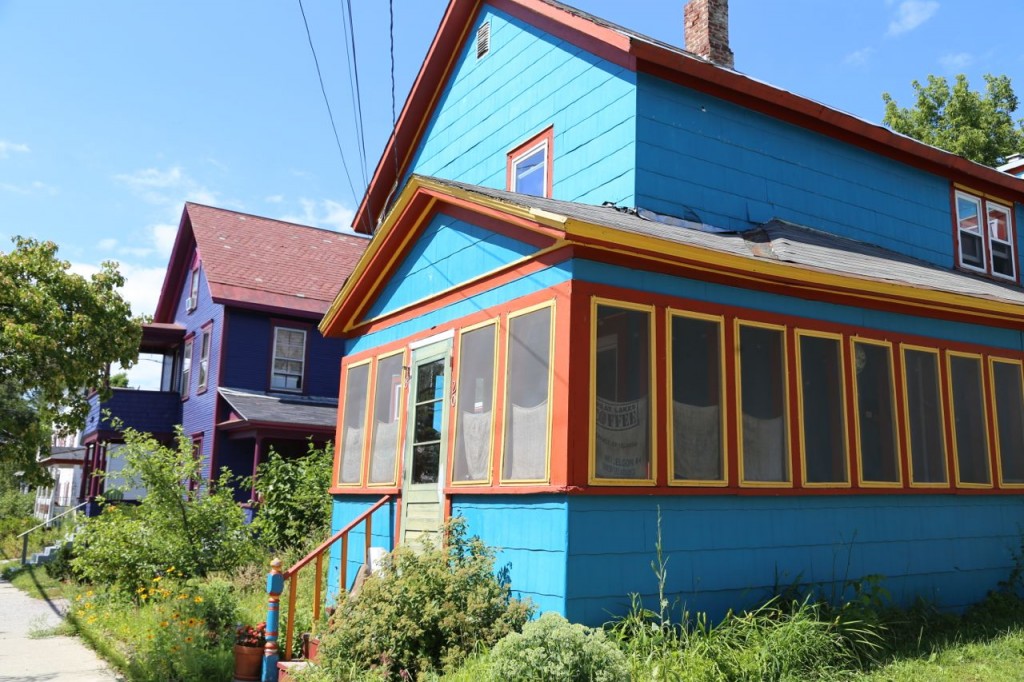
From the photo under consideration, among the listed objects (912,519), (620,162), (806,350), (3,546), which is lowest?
(3,546)

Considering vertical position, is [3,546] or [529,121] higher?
[529,121]

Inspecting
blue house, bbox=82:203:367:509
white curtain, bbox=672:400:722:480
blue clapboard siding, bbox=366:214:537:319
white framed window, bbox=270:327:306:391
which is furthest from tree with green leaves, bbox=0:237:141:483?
white curtain, bbox=672:400:722:480

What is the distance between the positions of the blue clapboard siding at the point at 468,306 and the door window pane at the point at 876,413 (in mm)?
3787

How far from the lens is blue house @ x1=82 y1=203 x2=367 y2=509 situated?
21.4m

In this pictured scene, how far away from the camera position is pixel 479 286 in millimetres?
8883

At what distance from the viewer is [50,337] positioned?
17844 millimetres

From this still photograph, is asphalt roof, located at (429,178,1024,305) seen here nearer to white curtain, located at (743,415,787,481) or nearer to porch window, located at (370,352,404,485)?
white curtain, located at (743,415,787,481)

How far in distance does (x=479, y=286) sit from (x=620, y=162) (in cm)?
323

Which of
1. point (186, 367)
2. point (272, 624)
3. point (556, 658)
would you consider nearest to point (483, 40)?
point (272, 624)

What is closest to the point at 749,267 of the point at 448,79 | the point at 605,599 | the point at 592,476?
the point at 592,476

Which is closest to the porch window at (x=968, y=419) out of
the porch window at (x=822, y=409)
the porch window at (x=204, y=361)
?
the porch window at (x=822, y=409)

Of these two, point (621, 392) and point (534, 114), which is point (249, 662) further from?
point (534, 114)

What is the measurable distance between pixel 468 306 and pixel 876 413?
183 inches

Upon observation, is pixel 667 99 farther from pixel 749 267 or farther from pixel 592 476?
pixel 592 476
